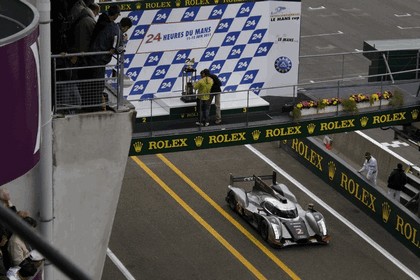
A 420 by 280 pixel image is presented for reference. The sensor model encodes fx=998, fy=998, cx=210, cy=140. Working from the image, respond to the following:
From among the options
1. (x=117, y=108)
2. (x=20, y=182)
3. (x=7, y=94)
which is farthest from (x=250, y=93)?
(x=7, y=94)

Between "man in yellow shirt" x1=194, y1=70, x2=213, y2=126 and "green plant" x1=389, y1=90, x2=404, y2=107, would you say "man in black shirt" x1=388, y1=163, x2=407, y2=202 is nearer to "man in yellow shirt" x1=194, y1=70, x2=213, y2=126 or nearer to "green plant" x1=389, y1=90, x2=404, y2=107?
"green plant" x1=389, y1=90, x2=404, y2=107

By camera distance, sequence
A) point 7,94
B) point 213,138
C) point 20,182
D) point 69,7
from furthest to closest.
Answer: point 213,138, point 69,7, point 20,182, point 7,94

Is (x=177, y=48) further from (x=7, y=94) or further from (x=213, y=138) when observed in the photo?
(x=7, y=94)

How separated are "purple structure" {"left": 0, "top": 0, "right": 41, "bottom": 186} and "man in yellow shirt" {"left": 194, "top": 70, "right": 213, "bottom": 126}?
36.4 feet

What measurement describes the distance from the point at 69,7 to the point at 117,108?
5.84 feet

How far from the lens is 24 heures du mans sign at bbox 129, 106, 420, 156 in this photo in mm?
21969

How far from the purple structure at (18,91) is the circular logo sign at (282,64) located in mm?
13757

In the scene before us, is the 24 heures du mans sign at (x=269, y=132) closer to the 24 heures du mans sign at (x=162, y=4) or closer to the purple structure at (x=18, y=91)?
the 24 heures du mans sign at (x=162, y=4)

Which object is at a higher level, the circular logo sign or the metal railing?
the metal railing

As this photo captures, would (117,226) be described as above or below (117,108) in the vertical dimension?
below

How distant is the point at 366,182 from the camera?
90.5ft

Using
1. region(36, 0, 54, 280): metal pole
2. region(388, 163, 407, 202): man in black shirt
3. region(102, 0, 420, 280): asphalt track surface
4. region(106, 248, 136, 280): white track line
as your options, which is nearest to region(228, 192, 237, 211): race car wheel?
region(102, 0, 420, 280): asphalt track surface

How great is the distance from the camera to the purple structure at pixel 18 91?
408 inches

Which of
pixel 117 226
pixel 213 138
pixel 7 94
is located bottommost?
pixel 117 226
